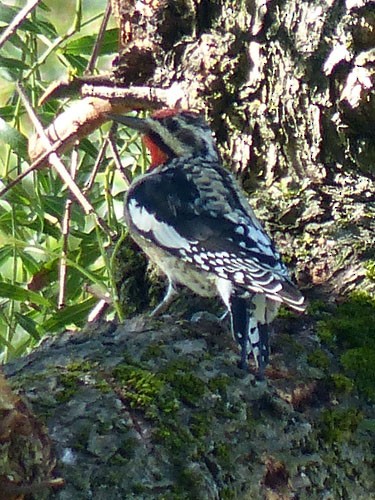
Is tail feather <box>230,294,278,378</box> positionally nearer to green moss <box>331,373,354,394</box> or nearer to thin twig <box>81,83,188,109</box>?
green moss <box>331,373,354,394</box>

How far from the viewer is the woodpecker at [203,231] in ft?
6.73

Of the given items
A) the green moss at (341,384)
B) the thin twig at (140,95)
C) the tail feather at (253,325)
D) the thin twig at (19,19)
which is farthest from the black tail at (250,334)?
the thin twig at (19,19)

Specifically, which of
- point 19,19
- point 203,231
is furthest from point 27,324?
point 19,19

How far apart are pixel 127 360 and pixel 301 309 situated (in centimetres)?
35

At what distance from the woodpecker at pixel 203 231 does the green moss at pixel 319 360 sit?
0.09 m

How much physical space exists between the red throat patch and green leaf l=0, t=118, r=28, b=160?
349mm

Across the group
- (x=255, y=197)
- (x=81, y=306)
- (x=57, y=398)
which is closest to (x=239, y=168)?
(x=255, y=197)

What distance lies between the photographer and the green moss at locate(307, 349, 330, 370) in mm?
1942

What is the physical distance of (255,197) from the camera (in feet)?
8.32

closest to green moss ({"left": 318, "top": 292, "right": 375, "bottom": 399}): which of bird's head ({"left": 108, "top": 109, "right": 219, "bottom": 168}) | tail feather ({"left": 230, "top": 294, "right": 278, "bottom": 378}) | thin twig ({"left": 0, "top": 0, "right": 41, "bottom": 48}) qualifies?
tail feather ({"left": 230, "top": 294, "right": 278, "bottom": 378})

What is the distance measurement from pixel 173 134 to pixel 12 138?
42 centimetres

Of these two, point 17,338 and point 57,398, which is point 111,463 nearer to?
point 57,398

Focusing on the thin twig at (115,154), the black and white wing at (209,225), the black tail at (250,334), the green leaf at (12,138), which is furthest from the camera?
the thin twig at (115,154)

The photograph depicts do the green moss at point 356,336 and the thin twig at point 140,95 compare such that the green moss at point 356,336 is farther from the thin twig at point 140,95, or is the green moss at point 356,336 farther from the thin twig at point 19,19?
the thin twig at point 19,19
